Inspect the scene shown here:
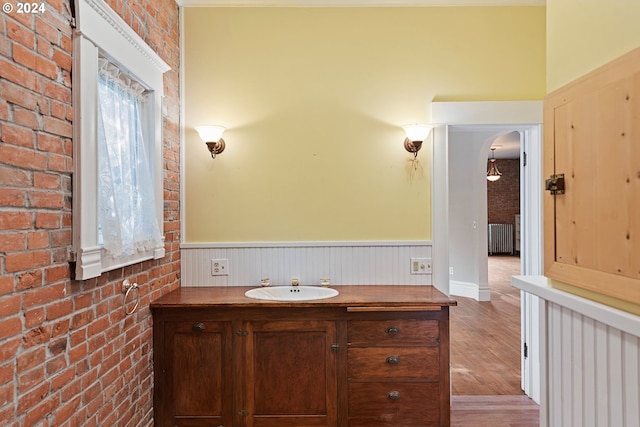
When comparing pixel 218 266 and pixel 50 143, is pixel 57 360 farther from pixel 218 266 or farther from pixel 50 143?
pixel 218 266

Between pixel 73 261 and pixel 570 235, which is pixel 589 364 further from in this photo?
pixel 73 261

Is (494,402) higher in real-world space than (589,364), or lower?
lower

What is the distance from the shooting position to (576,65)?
1.37 m

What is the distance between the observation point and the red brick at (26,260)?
4.02 feet

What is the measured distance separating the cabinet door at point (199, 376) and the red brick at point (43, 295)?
924mm

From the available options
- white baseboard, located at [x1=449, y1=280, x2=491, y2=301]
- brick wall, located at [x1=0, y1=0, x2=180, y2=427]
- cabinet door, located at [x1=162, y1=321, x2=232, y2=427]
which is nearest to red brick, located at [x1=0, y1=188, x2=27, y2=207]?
brick wall, located at [x1=0, y1=0, x2=180, y2=427]

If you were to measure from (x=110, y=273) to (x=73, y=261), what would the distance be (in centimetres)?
31

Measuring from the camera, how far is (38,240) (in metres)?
1.35

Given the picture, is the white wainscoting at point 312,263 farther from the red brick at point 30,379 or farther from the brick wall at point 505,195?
the brick wall at point 505,195

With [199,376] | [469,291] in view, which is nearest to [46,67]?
[199,376]

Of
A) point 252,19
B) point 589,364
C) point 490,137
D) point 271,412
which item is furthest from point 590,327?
point 490,137

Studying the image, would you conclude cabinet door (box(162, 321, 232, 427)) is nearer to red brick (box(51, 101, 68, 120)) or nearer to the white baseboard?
red brick (box(51, 101, 68, 120))

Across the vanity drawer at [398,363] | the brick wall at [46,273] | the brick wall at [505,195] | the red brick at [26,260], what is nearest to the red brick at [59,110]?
the brick wall at [46,273]

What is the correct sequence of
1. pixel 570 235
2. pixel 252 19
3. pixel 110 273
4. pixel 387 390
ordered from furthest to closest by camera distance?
1. pixel 252 19
2. pixel 387 390
3. pixel 110 273
4. pixel 570 235
